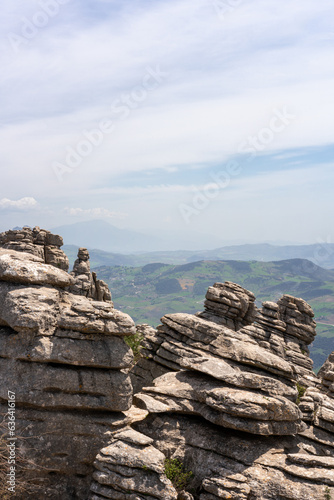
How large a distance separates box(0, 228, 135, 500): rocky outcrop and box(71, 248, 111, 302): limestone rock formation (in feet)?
175

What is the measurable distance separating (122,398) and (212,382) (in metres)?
6.66

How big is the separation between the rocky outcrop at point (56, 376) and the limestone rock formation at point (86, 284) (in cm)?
5327

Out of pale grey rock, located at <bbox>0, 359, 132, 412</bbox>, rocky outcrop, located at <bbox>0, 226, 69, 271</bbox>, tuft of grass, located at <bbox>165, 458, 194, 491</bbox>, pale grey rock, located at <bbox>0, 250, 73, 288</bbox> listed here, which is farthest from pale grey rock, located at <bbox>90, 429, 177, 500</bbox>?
rocky outcrop, located at <bbox>0, 226, 69, 271</bbox>

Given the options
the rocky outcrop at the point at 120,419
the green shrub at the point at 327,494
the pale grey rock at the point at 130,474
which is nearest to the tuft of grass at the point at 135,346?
the rocky outcrop at the point at 120,419

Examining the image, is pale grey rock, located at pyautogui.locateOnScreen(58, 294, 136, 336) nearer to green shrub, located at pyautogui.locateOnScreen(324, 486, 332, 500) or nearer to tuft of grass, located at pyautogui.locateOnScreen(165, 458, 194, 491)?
tuft of grass, located at pyautogui.locateOnScreen(165, 458, 194, 491)

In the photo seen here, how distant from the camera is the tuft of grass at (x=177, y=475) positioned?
21.8 metres

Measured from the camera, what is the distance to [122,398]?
74.4 feet

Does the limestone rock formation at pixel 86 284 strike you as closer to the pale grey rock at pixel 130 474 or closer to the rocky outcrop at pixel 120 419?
the rocky outcrop at pixel 120 419

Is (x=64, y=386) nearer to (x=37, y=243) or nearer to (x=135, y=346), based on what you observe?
(x=135, y=346)

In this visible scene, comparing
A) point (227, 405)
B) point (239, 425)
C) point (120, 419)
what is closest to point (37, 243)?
point (120, 419)

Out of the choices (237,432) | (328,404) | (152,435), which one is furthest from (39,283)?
(328,404)

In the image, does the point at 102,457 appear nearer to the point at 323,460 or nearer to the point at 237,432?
the point at 237,432

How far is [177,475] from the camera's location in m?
22.1

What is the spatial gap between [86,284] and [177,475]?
59.2 metres
